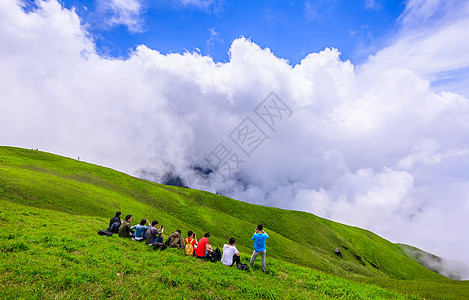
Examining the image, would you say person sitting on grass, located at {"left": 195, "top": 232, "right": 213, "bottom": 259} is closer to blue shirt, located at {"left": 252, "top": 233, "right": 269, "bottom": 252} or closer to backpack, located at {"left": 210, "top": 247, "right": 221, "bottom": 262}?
backpack, located at {"left": 210, "top": 247, "right": 221, "bottom": 262}

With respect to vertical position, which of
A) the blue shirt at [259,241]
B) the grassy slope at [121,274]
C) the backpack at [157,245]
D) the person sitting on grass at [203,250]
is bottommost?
the grassy slope at [121,274]

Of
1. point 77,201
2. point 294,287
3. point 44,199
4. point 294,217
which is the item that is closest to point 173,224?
point 77,201

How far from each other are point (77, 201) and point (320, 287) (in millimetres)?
45835

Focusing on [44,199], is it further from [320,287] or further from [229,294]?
[320,287]

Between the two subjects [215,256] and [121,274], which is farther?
[215,256]

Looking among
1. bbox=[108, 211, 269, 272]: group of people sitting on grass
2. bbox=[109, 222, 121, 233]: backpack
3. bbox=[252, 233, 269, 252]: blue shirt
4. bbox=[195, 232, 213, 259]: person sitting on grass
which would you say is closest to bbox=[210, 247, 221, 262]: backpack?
bbox=[108, 211, 269, 272]: group of people sitting on grass

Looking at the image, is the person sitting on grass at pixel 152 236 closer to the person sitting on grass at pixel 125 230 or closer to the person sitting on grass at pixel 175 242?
the person sitting on grass at pixel 175 242

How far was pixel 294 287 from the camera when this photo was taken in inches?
690

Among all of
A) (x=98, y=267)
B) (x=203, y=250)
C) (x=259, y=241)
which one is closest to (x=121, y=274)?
(x=98, y=267)

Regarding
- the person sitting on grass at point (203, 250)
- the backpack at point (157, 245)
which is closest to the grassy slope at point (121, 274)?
the backpack at point (157, 245)

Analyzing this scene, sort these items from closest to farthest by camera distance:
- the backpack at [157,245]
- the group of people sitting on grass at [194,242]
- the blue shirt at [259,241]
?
the blue shirt at [259,241]
the group of people sitting on grass at [194,242]
the backpack at [157,245]

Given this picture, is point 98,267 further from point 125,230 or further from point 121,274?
point 125,230

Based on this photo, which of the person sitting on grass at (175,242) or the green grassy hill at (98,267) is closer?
the green grassy hill at (98,267)

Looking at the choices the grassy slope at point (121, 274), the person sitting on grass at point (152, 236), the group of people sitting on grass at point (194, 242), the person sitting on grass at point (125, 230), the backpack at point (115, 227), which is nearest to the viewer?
the grassy slope at point (121, 274)
